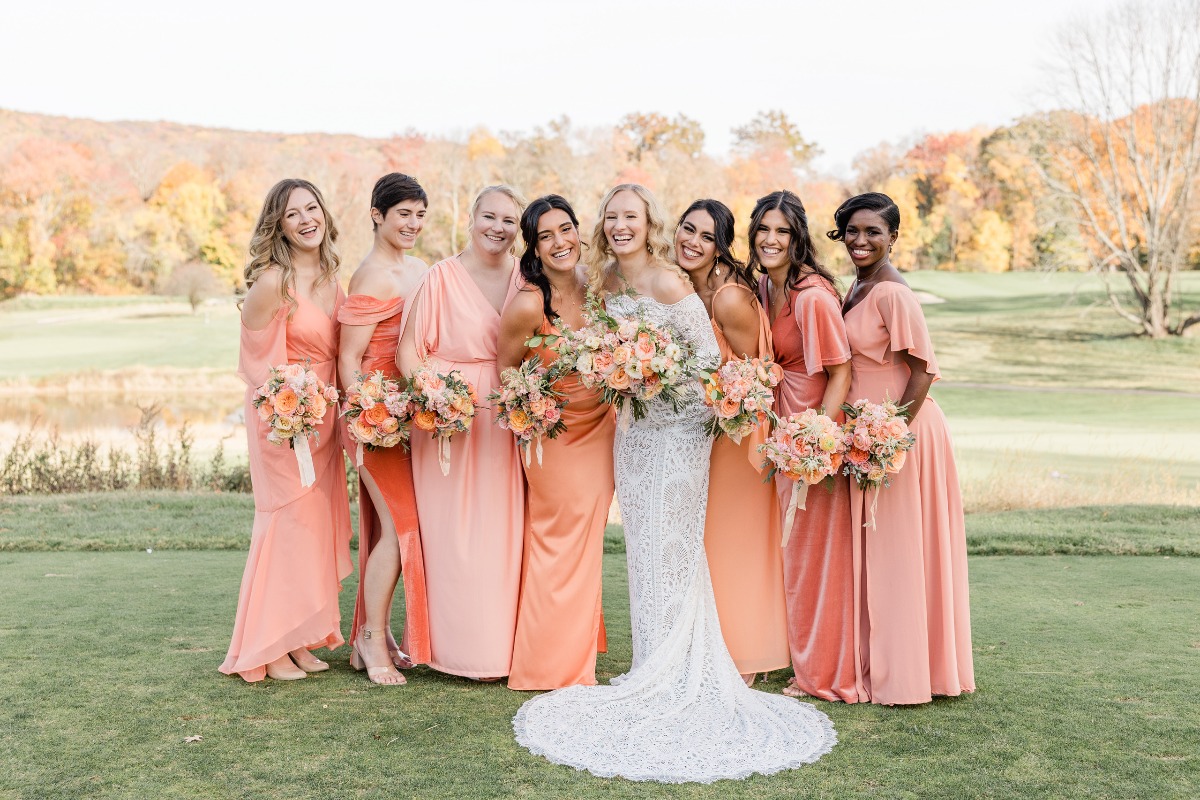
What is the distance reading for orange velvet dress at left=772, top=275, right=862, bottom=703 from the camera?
4965 millimetres

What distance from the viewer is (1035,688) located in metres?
4.99

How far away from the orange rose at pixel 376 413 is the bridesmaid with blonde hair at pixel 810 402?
2079 mm

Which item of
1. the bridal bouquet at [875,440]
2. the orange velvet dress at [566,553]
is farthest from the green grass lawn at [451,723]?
the bridal bouquet at [875,440]

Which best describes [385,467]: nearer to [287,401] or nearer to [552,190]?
[287,401]

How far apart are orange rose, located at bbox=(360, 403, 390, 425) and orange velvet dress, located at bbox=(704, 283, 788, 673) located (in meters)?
1.74

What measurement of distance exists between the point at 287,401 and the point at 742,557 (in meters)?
2.51

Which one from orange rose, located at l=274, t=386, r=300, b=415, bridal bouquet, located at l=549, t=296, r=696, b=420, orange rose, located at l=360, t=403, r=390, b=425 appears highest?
bridal bouquet, located at l=549, t=296, r=696, b=420

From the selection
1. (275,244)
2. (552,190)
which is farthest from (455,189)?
(275,244)

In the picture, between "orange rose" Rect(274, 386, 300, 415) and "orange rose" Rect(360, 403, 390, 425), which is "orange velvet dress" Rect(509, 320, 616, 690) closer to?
"orange rose" Rect(360, 403, 390, 425)

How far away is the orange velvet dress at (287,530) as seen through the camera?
206 inches

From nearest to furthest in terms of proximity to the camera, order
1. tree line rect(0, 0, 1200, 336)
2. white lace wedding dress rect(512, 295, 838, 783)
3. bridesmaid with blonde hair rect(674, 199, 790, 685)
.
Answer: white lace wedding dress rect(512, 295, 838, 783) < bridesmaid with blonde hair rect(674, 199, 790, 685) < tree line rect(0, 0, 1200, 336)

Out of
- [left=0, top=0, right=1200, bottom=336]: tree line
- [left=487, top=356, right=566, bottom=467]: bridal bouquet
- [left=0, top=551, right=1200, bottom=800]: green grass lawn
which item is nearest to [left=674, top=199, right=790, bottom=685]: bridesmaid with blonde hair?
[left=0, top=551, right=1200, bottom=800]: green grass lawn

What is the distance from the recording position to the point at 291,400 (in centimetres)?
487

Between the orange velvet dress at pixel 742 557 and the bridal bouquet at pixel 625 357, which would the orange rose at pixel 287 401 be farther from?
the orange velvet dress at pixel 742 557
